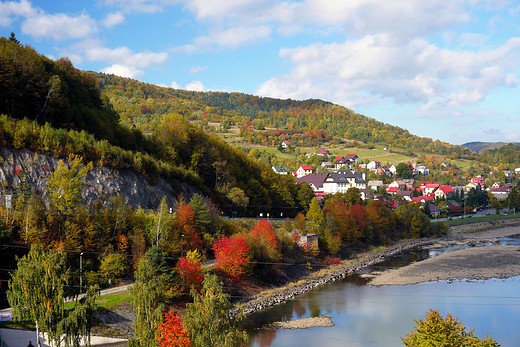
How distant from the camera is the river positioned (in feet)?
94.1

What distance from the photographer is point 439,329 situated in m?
17.1

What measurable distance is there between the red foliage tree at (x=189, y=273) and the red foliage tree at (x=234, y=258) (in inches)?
177

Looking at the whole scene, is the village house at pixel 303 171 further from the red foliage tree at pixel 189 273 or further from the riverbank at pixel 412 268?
the red foliage tree at pixel 189 273

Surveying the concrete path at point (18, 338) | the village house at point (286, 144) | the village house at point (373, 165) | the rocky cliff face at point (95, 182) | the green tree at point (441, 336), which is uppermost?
the village house at point (286, 144)

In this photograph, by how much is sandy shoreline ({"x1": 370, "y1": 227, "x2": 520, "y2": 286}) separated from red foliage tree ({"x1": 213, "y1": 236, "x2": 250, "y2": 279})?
14058 mm

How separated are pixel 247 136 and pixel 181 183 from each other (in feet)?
376

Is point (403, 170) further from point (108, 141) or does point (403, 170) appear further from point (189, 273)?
point (189, 273)

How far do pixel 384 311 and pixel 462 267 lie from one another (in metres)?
21.9

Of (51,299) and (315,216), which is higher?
(315,216)

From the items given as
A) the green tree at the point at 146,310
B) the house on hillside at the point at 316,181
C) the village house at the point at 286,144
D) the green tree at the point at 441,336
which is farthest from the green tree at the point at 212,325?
the village house at the point at 286,144

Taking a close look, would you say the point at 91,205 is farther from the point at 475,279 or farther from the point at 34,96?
the point at 475,279

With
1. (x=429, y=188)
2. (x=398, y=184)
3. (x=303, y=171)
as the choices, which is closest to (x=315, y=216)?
(x=303, y=171)

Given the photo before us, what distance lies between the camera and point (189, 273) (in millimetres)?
32688

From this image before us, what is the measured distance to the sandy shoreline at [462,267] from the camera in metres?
46.2
